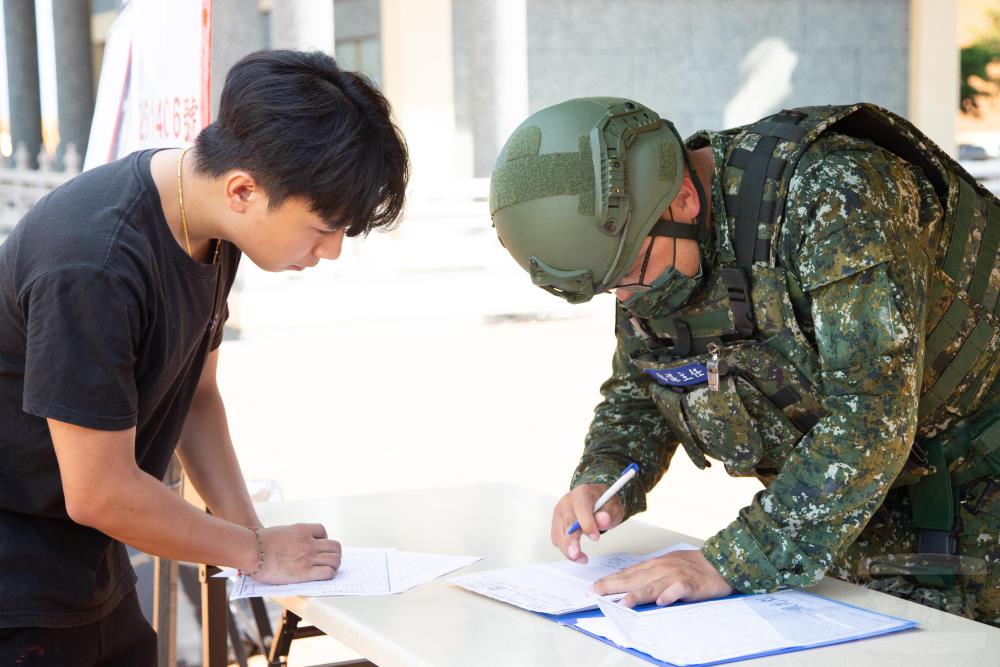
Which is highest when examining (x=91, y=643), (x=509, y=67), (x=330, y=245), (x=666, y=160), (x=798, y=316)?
(x=509, y=67)

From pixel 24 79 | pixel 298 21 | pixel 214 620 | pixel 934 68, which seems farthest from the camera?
pixel 24 79

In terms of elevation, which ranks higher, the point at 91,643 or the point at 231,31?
the point at 231,31

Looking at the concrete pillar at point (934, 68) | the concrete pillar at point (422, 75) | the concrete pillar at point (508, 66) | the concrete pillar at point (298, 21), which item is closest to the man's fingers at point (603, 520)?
the concrete pillar at point (298, 21)

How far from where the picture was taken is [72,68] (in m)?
16.0

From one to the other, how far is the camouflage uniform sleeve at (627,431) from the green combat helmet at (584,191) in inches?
11.3

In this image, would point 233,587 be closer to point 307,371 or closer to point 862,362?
point 862,362

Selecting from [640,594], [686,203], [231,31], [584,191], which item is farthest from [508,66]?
[640,594]

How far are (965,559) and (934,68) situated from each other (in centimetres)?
1548

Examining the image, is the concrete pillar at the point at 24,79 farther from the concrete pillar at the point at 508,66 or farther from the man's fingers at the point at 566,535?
the man's fingers at the point at 566,535

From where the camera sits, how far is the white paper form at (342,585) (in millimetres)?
1675

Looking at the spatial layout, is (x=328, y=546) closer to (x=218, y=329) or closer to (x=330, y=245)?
(x=218, y=329)

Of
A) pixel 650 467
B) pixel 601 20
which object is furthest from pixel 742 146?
pixel 601 20

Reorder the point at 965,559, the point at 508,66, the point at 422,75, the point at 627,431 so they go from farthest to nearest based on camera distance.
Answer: the point at 422,75, the point at 508,66, the point at 627,431, the point at 965,559

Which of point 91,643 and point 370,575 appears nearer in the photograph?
A: point 91,643
